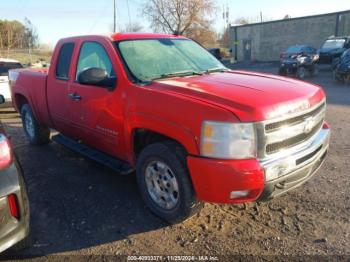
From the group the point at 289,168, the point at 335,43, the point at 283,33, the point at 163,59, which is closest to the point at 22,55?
the point at 283,33

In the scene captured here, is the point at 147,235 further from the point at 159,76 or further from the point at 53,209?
the point at 159,76

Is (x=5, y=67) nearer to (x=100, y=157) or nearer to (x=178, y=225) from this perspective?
(x=100, y=157)

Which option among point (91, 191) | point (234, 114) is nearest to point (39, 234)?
point (91, 191)

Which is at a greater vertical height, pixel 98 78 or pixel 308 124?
pixel 98 78

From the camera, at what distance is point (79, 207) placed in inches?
153

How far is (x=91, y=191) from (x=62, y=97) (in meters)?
1.43

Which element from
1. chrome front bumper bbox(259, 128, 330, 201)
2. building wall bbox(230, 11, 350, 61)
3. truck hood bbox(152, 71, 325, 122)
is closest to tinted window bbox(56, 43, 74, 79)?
truck hood bbox(152, 71, 325, 122)

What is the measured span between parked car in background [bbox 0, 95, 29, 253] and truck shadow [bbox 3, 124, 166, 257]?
0.56 metres

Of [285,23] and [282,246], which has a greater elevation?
[285,23]

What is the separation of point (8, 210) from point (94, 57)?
2.31m

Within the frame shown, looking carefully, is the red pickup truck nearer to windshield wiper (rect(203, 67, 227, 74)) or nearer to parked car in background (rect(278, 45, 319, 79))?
windshield wiper (rect(203, 67, 227, 74))

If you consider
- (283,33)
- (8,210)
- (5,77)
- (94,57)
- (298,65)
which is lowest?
(298,65)

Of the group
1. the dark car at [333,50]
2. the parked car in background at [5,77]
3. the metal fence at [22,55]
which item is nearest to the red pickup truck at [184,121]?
the parked car in background at [5,77]

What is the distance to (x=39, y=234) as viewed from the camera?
11.1 feet
